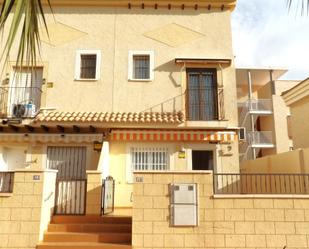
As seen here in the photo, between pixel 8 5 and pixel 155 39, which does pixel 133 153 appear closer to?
pixel 155 39

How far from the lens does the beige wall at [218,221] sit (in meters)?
13.2

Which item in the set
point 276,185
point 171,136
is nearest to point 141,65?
point 171,136

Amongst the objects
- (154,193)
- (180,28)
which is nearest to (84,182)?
(154,193)

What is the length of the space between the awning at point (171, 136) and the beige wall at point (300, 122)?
8714mm

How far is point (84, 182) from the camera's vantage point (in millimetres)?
16250

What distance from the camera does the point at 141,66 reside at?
2345 centimetres

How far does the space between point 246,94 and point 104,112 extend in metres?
31.5

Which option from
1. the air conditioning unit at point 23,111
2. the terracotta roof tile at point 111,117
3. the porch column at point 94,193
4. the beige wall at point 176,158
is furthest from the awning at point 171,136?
the air conditioning unit at point 23,111

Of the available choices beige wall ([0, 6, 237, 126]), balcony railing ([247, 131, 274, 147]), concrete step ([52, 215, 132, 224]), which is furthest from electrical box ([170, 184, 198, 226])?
balcony railing ([247, 131, 274, 147])

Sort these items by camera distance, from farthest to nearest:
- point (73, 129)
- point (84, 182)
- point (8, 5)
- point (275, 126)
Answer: point (275, 126)
point (73, 129)
point (84, 182)
point (8, 5)

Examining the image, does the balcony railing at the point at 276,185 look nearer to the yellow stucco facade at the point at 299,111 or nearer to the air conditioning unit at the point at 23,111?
the yellow stucco facade at the point at 299,111

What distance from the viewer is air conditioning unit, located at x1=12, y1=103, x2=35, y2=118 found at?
20422mm

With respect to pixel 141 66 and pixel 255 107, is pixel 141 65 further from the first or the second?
pixel 255 107

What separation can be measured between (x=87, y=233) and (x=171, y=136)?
9242mm
